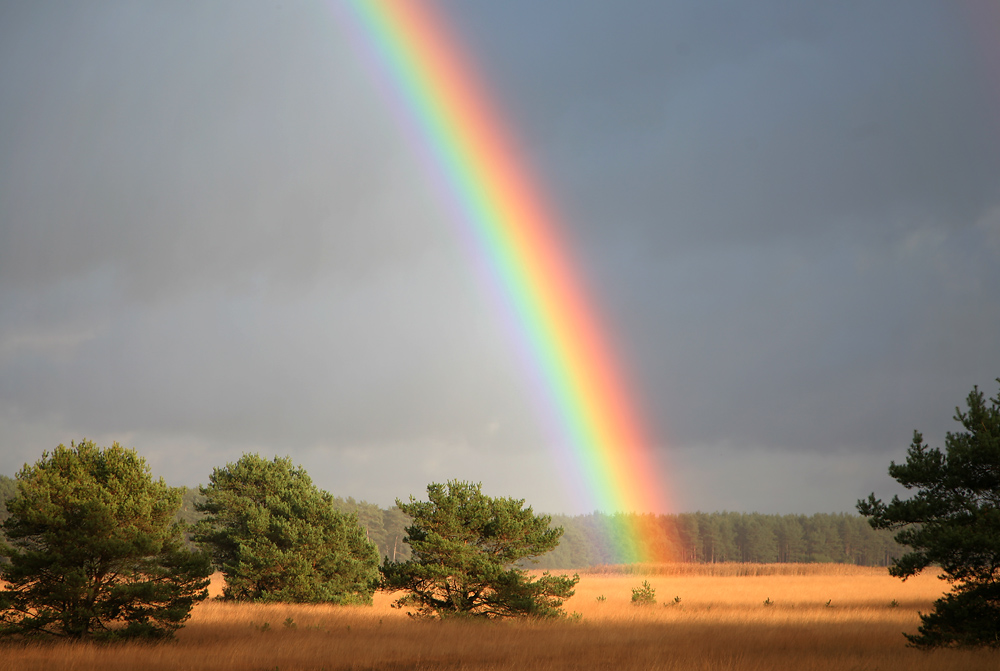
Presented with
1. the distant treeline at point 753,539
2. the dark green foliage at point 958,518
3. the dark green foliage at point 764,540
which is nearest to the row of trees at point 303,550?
the dark green foliage at point 958,518

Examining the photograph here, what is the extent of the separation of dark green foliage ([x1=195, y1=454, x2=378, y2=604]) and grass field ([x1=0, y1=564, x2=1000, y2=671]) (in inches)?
103

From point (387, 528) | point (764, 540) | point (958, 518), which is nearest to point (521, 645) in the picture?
point (958, 518)

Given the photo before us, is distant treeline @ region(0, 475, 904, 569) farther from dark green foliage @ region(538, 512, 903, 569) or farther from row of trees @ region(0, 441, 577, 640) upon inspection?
row of trees @ region(0, 441, 577, 640)

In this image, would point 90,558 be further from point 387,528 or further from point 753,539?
point 753,539

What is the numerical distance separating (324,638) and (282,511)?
1596cm

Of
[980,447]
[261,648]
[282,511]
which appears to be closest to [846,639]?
[980,447]

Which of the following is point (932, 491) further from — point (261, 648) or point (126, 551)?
point (126, 551)

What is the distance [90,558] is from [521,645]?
11958 millimetres

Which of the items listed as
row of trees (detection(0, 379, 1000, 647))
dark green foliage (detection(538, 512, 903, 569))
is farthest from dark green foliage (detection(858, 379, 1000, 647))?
dark green foliage (detection(538, 512, 903, 569))

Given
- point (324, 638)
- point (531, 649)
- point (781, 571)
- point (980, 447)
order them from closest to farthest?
point (980, 447)
point (531, 649)
point (324, 638)
point (781, 571)

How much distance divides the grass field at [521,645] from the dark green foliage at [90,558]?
41.7 inches

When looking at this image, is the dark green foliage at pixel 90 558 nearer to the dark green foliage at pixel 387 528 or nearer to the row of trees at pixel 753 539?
the dark green foliage at pixel 387 528

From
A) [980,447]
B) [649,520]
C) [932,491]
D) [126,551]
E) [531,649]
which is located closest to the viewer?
[980,447]

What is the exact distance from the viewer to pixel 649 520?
179125 mm
